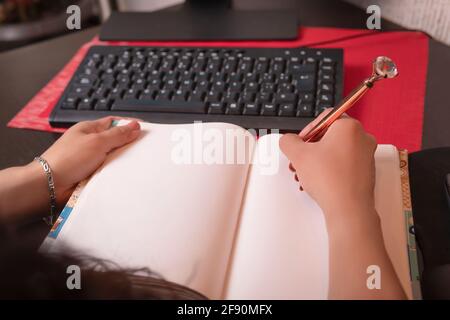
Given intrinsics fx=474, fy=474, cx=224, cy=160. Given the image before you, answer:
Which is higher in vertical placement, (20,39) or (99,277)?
(99,277)

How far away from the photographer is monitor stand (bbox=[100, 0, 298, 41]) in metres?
0.81

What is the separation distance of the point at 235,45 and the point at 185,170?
0.35 meters

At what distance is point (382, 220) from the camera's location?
1.55 feet

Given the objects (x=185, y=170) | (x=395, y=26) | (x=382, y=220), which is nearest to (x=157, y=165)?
(x=185, y=170)

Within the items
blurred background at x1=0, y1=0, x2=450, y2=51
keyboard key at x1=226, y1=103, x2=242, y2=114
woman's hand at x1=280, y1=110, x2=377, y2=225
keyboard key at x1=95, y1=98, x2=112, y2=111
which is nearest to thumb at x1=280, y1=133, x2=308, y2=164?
woman's hand at x1=280, y1=110, x2=377, y2=225

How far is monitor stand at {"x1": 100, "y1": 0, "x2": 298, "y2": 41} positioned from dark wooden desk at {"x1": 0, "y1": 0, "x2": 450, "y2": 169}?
2.3 inches

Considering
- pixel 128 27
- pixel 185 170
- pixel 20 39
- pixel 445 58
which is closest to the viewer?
pixel 185 170

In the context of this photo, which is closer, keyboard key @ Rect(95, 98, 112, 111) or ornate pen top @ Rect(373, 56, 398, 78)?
ornate pen top @ Rect(373, 56, 398, 78)

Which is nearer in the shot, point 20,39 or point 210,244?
point 210,244

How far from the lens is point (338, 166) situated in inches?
19.2

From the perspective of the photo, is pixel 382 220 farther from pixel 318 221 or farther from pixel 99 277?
pixel 99 277

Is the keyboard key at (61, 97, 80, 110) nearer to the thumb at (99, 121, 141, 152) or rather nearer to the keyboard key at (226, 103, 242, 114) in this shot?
the thumb at (99, 121, 141, 152)

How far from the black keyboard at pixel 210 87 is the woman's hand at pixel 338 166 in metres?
0.09

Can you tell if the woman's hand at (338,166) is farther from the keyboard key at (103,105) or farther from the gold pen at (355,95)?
the keyboard key at (103,105)
